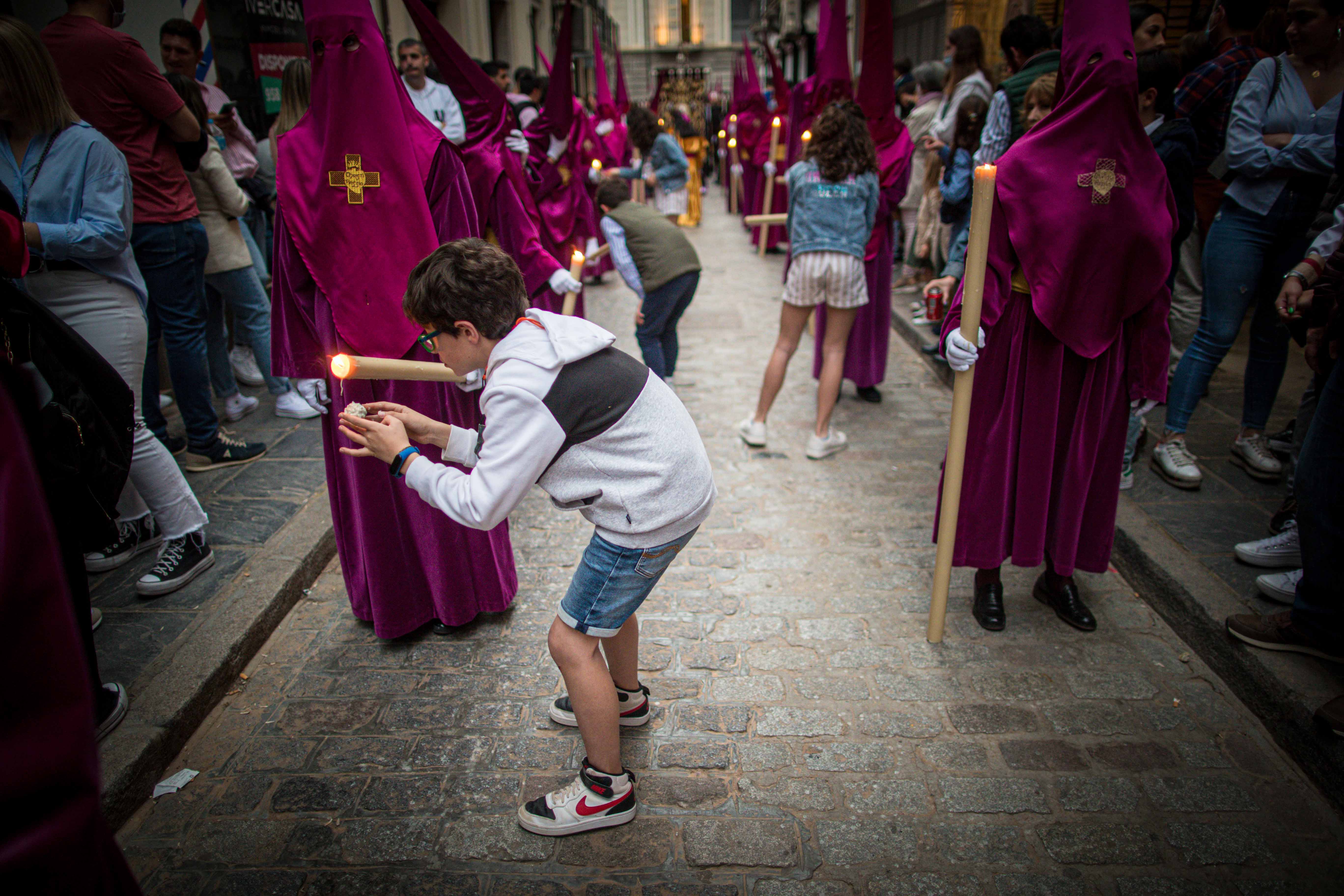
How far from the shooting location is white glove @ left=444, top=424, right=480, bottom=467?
223 cm

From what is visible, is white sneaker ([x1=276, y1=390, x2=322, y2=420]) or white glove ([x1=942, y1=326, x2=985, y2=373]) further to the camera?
white sneaker ([x1=276, y1=390, x2=322, y2=420])

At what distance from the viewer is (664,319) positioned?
5348mm

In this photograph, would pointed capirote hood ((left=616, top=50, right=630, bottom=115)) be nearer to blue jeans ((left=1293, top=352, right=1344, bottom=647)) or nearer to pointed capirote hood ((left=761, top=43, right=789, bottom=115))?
pointed capirote hood ((left=761, top=43, right=789, bottom=115))

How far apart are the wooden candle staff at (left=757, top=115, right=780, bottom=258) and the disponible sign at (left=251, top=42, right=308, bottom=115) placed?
5.06m

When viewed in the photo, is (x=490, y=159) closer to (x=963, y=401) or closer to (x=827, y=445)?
(x=963, y=401)

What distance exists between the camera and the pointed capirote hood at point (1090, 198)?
98.7 inches

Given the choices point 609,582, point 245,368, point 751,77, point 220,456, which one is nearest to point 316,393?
point 609,582

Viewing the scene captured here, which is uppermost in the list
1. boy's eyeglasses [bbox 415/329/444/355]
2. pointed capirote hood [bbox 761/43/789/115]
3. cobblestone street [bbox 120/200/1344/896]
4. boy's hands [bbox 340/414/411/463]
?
pointed capirote hood [bbox 761/43/789/115]

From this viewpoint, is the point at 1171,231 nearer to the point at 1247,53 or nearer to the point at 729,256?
the point at 1247,53

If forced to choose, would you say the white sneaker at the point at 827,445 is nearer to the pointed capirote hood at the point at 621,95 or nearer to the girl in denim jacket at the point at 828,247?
the girl in denim jacket at the point at 828,247

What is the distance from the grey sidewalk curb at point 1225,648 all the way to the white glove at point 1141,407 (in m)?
0.43

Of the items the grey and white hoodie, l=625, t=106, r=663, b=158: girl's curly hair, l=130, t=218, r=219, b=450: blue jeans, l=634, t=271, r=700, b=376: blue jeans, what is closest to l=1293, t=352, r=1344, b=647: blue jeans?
the grey and white hoodie

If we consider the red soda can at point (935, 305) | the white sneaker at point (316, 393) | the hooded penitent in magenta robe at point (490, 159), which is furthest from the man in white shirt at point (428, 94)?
the red soda can at point (935, 305)

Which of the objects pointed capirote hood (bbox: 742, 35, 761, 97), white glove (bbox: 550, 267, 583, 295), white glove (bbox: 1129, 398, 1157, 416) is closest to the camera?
white glove (bbox: 1129, 398, 1157, 416)
